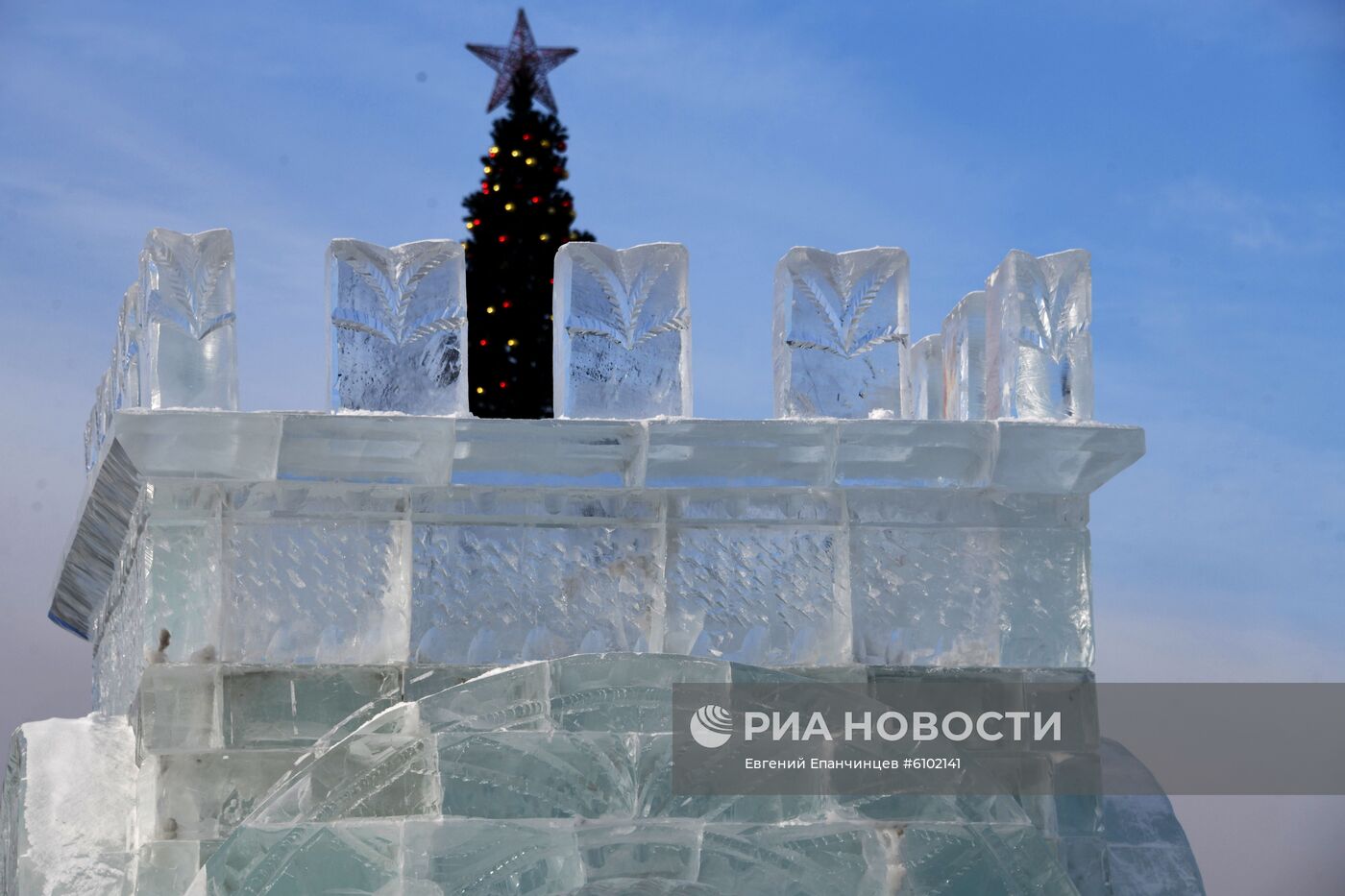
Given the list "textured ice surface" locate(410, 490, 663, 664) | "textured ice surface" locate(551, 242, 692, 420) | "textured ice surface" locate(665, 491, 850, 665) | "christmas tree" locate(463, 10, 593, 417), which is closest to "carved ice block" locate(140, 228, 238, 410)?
"textured ice surface" locate(410, 490, 663, 664)

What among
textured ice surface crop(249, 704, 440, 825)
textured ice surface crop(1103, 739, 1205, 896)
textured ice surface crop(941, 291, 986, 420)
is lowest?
textured ice surface crop(1103, 739, 1205, 896)

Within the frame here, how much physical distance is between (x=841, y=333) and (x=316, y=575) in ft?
5.11

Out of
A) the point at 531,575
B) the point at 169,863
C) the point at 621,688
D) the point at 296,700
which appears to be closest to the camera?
the point at 621,688

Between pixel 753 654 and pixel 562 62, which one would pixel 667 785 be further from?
pixel 562 62

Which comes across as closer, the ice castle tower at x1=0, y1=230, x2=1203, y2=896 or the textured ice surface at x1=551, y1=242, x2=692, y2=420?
the ice castle tower at x1=0, y1=230, x2=1203, y2=896

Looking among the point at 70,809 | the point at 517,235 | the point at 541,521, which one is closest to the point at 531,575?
the point at 541,521

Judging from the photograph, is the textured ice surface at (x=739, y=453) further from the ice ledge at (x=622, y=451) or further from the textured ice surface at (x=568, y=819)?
the textured ice surface at (x=568, y=819)

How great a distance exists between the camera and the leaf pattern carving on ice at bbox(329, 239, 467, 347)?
4.71 meters

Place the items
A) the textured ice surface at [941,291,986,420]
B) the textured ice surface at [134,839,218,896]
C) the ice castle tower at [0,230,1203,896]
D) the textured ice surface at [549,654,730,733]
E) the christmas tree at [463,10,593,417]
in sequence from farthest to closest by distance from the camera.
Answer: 1. the christmas tree at [463,10,593,417]
2. the textured ice surface at [941,291,986,420]
3. the ice castle tower at [0,230,1203,896]
4. the textured ice surface at [134,839,218,896]
5. the textured ice surface at [549,654,730,733]

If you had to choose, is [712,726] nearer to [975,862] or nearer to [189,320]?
[975,862]

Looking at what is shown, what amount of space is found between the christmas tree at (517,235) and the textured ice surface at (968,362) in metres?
8.73

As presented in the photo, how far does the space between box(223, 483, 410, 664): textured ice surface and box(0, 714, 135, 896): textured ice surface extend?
0.47 meters

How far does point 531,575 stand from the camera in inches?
183

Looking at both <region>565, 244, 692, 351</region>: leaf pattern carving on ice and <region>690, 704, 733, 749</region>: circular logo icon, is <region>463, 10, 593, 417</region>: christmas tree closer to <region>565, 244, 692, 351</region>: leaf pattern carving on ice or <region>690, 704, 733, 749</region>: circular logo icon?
<region>565, 244, 692, 351</region>: leaf pattern carving on ice
